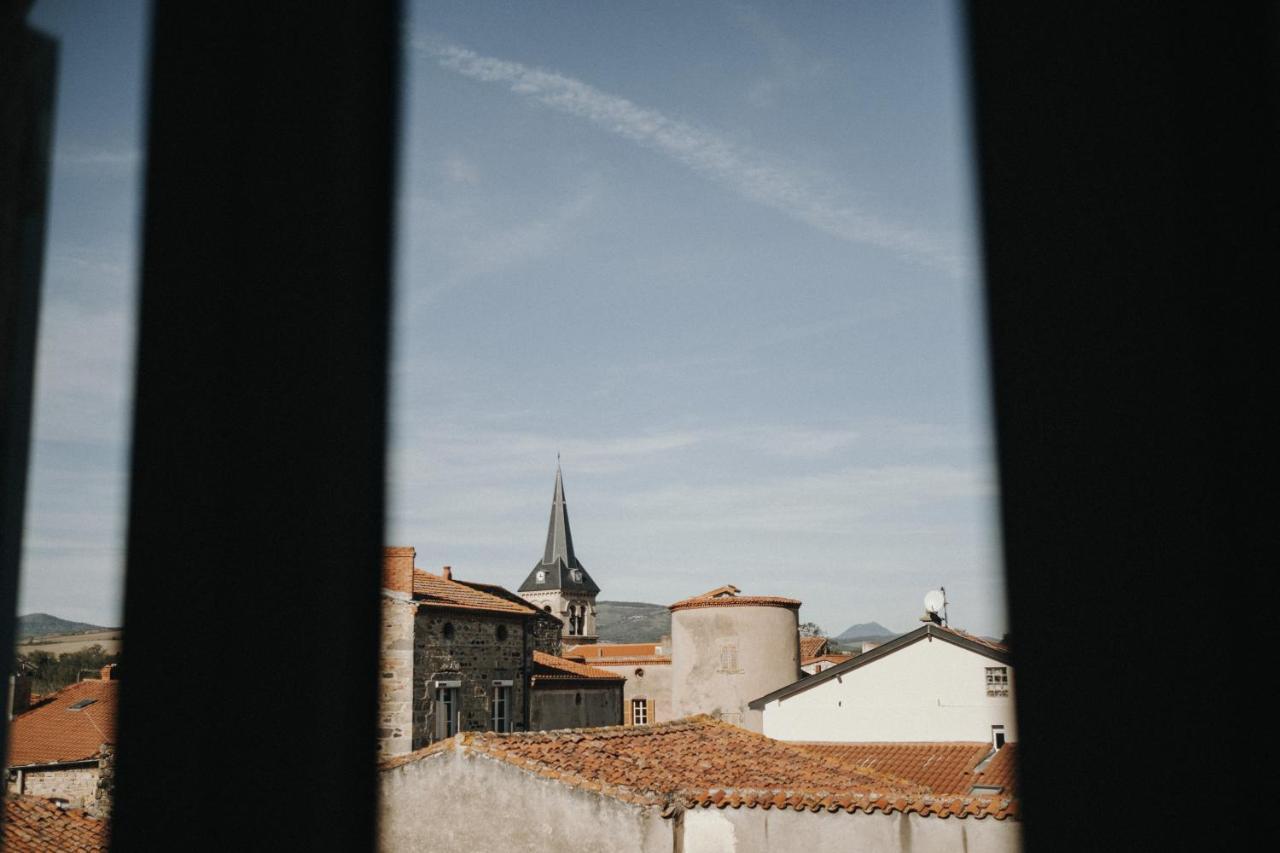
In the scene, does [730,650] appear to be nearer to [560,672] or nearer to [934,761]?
[560,672]

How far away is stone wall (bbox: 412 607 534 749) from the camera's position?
1533cm

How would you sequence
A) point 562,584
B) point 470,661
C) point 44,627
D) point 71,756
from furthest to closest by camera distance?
point 562,584 < point 470,661 < point 71,756 < point 44,627

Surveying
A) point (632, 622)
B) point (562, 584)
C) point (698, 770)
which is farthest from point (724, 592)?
point (632, 622)

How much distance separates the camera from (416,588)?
643 inches

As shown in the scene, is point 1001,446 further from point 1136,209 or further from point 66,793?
point 66,793

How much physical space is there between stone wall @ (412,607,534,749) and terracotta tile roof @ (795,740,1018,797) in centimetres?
576

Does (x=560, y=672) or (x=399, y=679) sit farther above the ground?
(x=399, y=679)

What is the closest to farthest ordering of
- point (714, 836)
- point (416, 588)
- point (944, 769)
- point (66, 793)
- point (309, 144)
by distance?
point (309, 144)
point (714, 836)
point (66, 793)
point (944, 769)
point (416, 588)

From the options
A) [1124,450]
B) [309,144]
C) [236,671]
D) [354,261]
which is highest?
[309,144]

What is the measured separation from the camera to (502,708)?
57.9ft

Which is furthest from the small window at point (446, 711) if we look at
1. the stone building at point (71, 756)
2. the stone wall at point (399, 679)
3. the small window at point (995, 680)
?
the small window at point (995, 680)

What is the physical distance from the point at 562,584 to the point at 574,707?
30.9 m

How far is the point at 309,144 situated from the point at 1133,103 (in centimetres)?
87

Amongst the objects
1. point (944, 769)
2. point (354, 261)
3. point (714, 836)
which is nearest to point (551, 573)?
point (944, 769)
